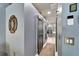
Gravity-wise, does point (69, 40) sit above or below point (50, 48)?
above

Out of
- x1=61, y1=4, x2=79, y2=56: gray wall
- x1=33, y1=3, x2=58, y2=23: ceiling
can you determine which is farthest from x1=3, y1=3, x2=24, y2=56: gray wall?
x1=61, y1=4, x2=79, y2=56: gray wall

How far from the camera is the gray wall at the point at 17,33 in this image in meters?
1.24

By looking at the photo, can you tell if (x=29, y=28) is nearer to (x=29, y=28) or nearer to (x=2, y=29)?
(x=29, y=28)

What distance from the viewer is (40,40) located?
156cm

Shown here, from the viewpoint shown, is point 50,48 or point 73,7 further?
point 50,48

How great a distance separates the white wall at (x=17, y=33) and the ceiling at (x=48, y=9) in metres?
0.20

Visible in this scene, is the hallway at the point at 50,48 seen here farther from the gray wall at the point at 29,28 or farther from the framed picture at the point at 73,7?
→ the framed picture at the point at 73,7

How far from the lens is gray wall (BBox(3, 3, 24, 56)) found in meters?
1.24

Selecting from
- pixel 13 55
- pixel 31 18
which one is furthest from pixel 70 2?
pixel 13 55

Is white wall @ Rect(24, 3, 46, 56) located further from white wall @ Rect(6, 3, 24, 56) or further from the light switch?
the light switch

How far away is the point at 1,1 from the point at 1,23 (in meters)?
0.25

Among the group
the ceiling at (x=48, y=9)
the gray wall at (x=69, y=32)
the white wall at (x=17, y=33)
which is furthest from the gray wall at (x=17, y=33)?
the gray wall at (x=69, y=32)

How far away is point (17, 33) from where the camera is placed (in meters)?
1.25

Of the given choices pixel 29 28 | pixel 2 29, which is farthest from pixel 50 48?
pixel 2 29
